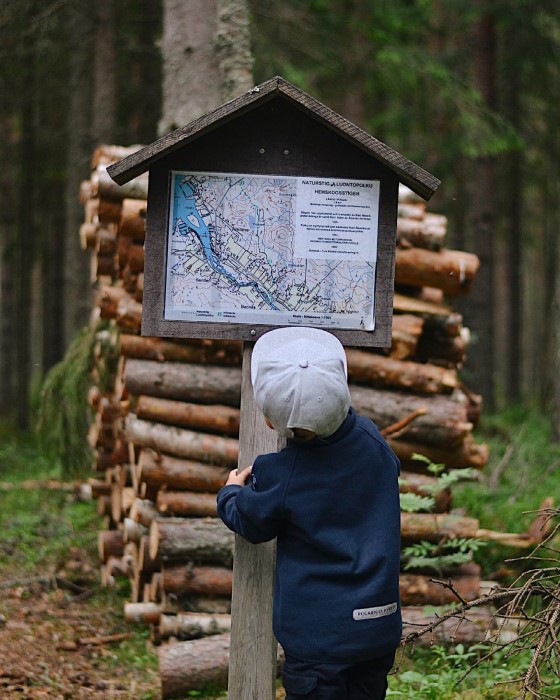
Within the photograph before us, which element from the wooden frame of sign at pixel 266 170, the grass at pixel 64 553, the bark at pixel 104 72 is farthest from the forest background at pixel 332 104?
the wooden frame of sign at pixel 266 170

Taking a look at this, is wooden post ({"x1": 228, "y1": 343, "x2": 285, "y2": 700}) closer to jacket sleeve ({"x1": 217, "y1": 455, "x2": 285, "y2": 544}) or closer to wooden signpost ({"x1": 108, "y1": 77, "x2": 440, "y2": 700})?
wooden signpost ({"x1": 108, "y1": 77, "x2": 440, "y2": 700})

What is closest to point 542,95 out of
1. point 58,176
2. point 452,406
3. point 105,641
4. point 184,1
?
point 58,176

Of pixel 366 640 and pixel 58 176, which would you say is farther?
pixel 58 176

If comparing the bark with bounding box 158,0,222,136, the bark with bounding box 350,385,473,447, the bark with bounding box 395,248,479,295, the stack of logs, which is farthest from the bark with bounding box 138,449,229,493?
the bark with bounding box 158,0,222,136

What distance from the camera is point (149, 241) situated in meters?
3.90

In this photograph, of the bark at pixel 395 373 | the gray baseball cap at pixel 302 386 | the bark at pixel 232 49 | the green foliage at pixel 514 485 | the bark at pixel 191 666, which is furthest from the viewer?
the bark at pixel 232 49

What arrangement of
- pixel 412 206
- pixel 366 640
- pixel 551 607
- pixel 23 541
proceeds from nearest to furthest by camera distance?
1. pixel 366 640
2. pixel 551 607
3. pixel 412 206
4. pixel 23 541

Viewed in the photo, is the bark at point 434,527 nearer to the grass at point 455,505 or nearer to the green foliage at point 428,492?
the green foliage at point 428,492

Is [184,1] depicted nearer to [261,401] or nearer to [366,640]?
[261,401]

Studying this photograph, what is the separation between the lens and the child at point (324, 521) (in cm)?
348

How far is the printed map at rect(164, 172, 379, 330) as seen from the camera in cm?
391

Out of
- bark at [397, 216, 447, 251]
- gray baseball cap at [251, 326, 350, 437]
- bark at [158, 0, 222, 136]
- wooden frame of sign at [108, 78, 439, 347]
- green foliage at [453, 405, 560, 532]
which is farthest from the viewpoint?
bark at [158, 0, 222, 136]

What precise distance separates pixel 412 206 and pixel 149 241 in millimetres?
3530

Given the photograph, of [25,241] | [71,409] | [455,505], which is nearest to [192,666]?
[455,505]
